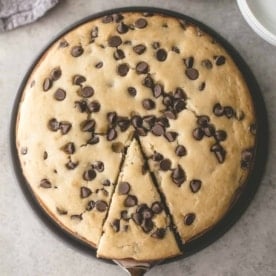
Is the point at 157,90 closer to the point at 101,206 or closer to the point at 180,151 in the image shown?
the point at 180,151

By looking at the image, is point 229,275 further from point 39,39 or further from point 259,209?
point 39,39

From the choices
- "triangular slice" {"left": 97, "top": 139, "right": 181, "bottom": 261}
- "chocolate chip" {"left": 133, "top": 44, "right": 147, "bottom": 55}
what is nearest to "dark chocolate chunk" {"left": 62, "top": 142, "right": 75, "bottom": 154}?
"triangular slice" {"left": 97, "top": 139, "right": 181, "bottom": 261}

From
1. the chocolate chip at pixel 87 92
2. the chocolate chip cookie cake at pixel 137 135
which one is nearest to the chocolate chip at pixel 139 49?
the chocolate chip cookie cake at pixel 137 135

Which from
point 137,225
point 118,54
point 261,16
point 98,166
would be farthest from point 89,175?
point 261,16

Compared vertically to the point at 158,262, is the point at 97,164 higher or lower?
higher

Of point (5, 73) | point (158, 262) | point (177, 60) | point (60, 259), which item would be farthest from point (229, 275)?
point (5, 73)

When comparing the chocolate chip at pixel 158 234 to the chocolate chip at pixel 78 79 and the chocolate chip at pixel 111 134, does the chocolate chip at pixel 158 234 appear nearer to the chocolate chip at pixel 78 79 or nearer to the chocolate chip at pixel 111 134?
the chocolate chip at pixel 111 134
